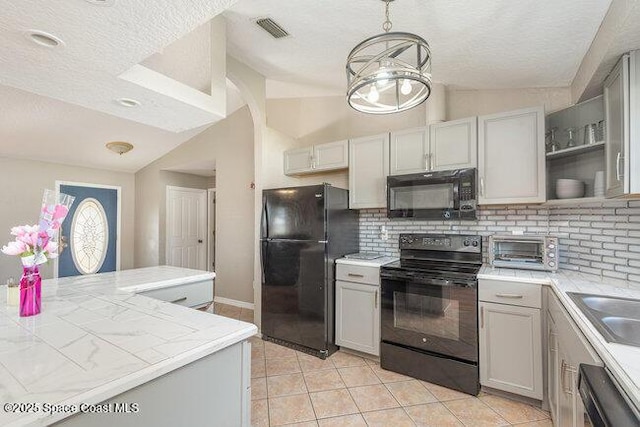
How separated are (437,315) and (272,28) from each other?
8.44ft

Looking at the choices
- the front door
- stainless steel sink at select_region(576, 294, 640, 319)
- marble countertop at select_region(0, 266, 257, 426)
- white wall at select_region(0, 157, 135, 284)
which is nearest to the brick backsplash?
stainless steel sink at select_region(576, 294, 640, 319)

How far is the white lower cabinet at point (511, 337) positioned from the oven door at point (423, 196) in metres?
0.68

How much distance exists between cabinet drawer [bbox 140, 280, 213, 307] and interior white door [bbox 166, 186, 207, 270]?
3.41 m

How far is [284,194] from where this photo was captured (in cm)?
308

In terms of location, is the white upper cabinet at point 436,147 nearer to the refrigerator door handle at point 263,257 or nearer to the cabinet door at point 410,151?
the cabinet door at point 410,151

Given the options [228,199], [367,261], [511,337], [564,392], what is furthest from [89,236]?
[564,392]

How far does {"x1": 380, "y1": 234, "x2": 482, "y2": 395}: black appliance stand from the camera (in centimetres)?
222

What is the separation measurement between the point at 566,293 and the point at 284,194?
2.33 m

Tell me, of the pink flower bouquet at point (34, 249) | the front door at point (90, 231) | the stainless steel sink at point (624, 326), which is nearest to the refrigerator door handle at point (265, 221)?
the pink flower bouquet at point (34, 249)

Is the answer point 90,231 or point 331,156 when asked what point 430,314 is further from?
point 90,231

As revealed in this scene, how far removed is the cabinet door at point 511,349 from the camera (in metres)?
2.02

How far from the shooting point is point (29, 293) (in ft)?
4.24

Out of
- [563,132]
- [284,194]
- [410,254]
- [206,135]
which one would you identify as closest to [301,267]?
[284,194]

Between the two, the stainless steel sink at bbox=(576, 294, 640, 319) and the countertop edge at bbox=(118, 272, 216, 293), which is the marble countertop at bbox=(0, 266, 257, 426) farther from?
the stainless steel sink at bbox=(576, 294, 640, 319)
